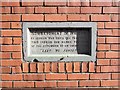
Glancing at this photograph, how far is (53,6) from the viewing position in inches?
90.4

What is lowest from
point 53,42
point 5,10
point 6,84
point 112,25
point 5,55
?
point 6,84

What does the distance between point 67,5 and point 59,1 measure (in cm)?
8

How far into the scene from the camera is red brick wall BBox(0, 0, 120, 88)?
230cm

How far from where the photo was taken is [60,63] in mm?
2338

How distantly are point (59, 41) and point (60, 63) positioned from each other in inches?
8.4

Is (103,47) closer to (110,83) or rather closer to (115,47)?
(115,47)

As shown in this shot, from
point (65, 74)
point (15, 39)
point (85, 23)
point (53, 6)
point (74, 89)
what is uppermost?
point (53, 6)

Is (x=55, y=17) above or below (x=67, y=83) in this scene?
above

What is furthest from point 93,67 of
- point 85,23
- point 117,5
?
point 117,5

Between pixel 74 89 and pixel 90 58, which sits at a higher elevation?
pixel 90 58

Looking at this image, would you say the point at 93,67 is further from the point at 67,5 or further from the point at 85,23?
the point at 67,5

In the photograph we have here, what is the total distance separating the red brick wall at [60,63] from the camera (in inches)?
90.5

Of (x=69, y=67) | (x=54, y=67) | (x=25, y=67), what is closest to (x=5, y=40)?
(x=25, y=67)

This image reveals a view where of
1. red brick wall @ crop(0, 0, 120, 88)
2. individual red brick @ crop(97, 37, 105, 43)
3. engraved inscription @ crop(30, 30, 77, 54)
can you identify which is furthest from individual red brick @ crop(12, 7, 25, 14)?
individual red brick @ crop(97, 37, 105, 43)
